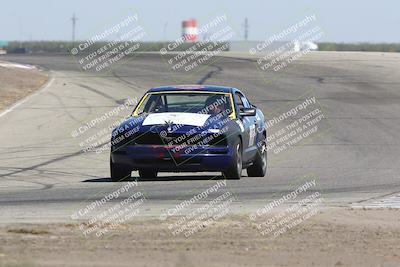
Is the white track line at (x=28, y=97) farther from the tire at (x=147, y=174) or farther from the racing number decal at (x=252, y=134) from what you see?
the racing number decal at (x=252, y=134)

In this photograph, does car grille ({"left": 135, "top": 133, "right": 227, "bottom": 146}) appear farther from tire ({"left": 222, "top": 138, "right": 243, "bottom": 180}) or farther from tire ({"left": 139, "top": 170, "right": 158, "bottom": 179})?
tire ({"left": 139, "top": 170, "right": 158, "bottom": 179})

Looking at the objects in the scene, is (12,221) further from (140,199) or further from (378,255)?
(378,255)

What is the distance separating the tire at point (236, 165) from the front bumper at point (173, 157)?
10 centimetres

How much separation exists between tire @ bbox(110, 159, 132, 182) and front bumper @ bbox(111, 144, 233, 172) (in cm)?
8

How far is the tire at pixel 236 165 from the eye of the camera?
14.1 meters

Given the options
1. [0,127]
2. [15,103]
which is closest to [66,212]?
[0,127]

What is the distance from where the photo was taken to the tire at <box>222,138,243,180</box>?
14070mm

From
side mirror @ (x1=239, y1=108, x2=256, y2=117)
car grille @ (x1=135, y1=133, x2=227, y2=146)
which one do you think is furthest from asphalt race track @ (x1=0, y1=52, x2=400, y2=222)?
side mirror @ (x1=239, y1=108, x2=256, y2=117)

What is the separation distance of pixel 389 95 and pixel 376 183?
18161 millimetres

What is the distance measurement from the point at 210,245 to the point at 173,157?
223 inches

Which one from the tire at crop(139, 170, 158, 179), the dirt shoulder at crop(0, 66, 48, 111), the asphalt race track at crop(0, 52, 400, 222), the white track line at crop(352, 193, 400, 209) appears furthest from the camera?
the dirt shoulder at crop(0, 66, 48, 111)

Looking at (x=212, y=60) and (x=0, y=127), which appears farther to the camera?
(x=212, y=60)

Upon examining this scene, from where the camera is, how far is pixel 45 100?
95.9 ft

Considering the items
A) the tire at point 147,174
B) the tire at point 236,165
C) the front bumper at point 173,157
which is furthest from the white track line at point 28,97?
the tire at point 236,165
